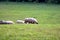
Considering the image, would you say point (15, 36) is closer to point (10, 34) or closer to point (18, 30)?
point (10, 34)

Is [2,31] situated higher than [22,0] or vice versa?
[2,31]

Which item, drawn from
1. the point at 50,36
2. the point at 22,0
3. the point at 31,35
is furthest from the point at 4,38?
the point at 22,0

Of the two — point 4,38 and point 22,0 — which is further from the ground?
point 4,38

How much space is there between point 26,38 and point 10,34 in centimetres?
79

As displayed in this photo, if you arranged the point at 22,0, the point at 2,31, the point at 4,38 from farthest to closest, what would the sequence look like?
the point at 22,0 < the point at 2,31 < the point at 4,38

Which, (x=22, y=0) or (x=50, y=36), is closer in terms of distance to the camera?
(x=50, y=36)

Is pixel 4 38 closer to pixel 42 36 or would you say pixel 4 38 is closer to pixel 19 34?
pixel 19 34

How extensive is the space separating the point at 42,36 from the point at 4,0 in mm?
38550

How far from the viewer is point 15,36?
30.7ft

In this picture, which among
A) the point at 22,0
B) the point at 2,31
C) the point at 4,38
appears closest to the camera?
the point at 4,38

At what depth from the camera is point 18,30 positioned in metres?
10.3

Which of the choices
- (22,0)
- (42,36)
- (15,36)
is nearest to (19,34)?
(15,36)

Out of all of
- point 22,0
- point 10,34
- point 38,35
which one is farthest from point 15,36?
point 22,0

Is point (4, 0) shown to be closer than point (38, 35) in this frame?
No
